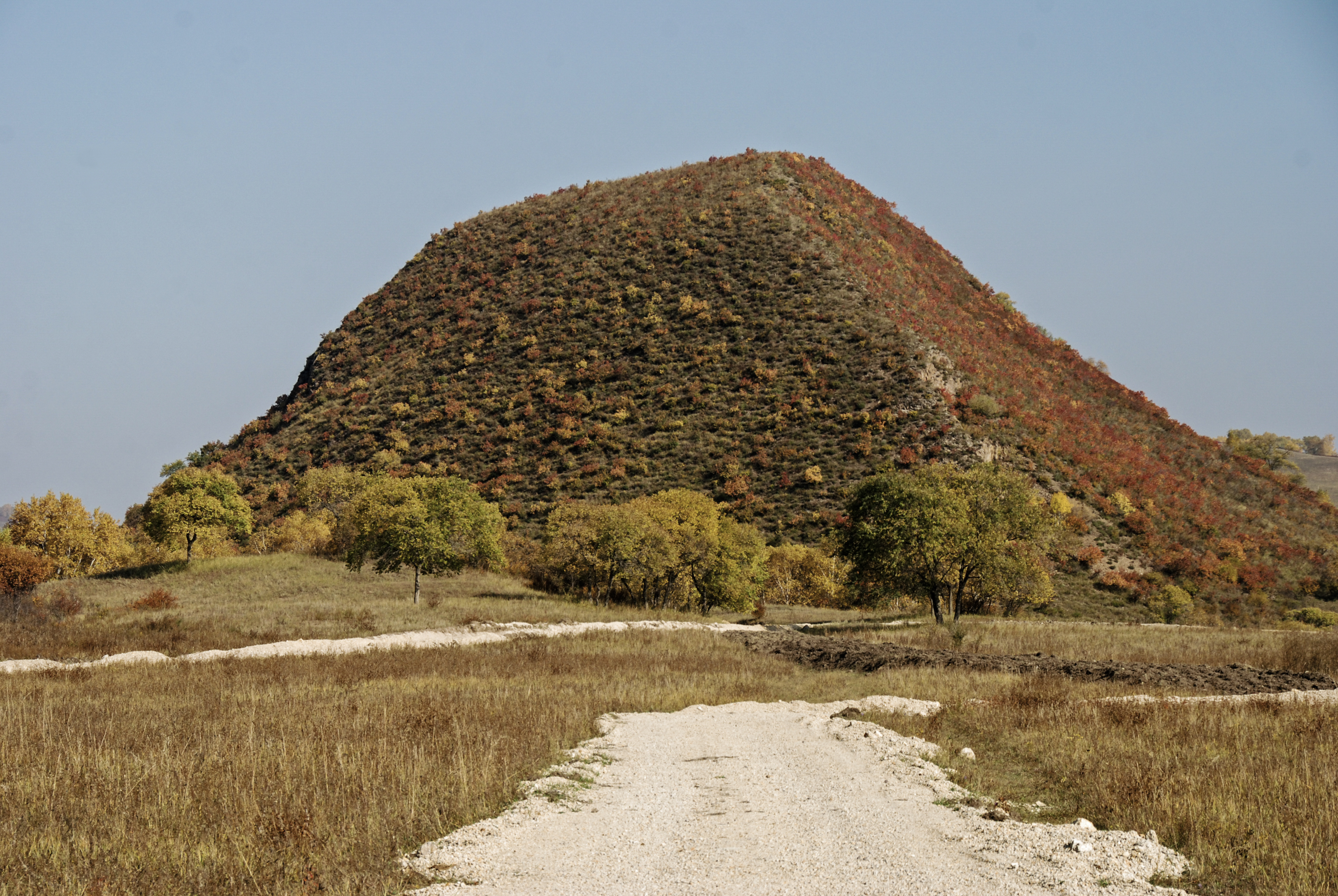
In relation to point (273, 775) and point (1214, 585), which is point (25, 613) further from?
point (1214, 585)

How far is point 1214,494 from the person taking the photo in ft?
239

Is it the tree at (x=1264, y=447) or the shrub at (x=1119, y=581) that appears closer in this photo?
the shrub at (x=1119, y=581)

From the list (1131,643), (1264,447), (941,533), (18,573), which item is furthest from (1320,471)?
(18,573)

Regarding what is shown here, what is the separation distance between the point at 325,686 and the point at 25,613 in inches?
797

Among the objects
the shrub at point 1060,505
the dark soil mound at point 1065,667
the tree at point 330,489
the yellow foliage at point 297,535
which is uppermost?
the tree at point 330,489

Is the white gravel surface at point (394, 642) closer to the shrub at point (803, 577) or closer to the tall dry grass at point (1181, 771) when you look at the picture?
the tall dry grass at point (1181, 771)

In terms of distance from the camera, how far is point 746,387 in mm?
79062

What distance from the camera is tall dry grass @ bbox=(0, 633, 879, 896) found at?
731 centimetres

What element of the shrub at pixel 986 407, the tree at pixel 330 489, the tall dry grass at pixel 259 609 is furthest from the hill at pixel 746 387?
the tall dry grass at pixel 259 609

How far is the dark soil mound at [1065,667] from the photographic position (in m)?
20.2

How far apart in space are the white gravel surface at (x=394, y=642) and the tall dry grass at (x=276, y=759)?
8.85 feet

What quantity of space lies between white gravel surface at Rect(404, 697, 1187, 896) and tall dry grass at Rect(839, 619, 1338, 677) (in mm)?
17632

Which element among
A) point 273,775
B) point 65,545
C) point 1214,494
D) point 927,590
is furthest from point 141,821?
point 1214,494

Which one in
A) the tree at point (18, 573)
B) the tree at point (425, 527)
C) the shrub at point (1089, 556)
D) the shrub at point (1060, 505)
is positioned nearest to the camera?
the tree at point (18, 573)
